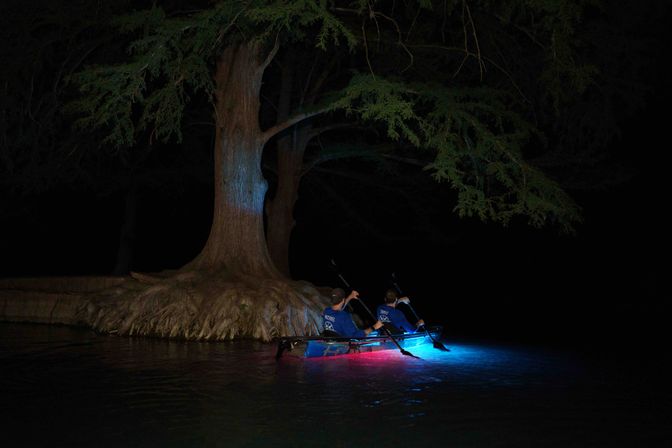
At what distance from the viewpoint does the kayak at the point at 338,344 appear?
15.3m

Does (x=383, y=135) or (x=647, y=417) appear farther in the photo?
(x=383, y=135)

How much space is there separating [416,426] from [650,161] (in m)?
37.9

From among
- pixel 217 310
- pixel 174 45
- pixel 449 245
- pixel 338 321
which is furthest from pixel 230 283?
pixel 449 245

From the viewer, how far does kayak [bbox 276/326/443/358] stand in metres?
15.3

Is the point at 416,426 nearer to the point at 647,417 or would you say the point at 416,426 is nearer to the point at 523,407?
the point at 523,407

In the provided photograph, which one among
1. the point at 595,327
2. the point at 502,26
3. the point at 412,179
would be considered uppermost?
the point at 502,26

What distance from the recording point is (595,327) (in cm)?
2362

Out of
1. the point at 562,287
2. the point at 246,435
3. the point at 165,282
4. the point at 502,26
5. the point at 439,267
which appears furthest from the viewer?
the point at 439,267

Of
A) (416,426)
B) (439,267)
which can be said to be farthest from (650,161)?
(416,426)

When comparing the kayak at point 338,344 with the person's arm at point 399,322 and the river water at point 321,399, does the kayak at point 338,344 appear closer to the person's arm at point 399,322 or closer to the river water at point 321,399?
the river water at point 321,399

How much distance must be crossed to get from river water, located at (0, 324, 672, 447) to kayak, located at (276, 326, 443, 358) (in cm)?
21

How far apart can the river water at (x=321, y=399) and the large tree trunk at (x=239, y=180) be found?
3900 millimetres

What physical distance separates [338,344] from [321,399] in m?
4.51

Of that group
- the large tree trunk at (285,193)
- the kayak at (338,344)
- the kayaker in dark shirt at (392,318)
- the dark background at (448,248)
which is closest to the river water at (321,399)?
the kayak at (338,344)
